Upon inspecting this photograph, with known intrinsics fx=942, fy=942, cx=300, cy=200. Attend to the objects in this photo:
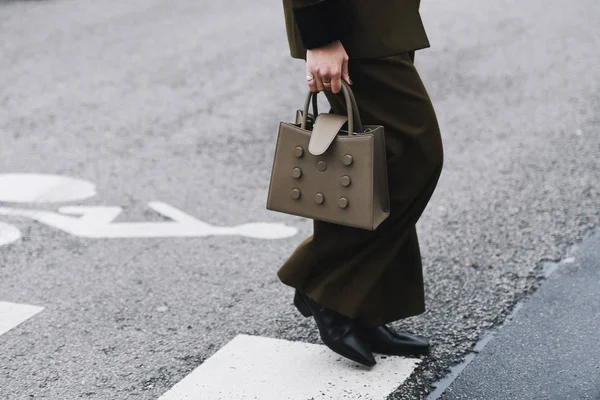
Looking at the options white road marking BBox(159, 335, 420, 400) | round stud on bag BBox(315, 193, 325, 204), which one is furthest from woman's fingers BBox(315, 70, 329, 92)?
white road marking BBox(159, 335, 420, 400)

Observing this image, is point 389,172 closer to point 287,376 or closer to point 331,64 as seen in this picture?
point 331,64

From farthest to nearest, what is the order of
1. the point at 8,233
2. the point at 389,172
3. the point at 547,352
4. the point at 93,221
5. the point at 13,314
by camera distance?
the point at 93,221 → the point at 8,233 → the point at 13,314 → the point at 547,352 → the point at 389,172

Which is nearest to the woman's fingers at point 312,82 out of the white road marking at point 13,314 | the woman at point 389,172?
the woman at point 389,172

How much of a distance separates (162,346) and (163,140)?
8.39ft

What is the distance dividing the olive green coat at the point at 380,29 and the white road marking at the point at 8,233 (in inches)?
83.3

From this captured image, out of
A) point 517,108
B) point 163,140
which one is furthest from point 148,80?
point 517,108

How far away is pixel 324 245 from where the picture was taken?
2.82m

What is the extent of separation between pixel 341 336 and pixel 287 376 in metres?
0.21

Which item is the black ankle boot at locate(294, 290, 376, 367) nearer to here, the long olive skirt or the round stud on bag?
the long olive skirt

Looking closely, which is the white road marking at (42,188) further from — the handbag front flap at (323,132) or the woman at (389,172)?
the handbag front flap at (323,132)

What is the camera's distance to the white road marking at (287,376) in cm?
279

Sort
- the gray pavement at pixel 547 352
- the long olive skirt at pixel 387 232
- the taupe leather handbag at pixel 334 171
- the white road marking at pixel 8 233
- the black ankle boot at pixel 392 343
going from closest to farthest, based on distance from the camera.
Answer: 1. the taupe leather handbag at pixel 334 171
2. the long olive skirt at pixel 387 232
3. the gray pavement at pixel 547 352
4. the black ankle boot at pixel 392 343
5. the white road marking at pixel 8 233

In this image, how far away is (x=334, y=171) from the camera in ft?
8.37

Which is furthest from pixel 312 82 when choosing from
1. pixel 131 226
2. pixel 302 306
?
pixel 131 226
